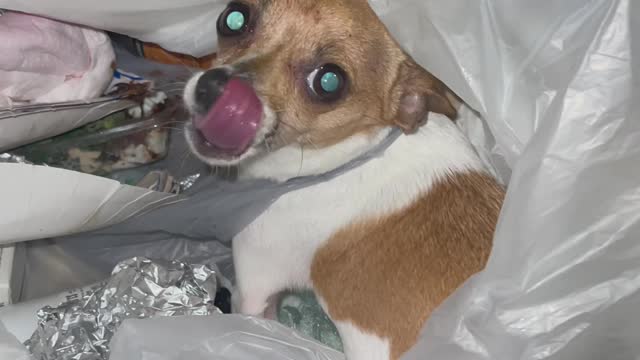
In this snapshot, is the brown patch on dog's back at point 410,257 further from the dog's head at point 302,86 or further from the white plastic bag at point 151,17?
the white plastic bag at point 151,17

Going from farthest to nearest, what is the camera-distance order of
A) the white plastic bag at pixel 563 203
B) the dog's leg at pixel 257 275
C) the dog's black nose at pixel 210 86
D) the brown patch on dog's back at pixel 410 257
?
the dog's leg at pixel 257 275
the brown patch on dog's back at pixel 410 257
the dog's black nose at pixel 210 86
the white plastic bag at pixel 563 203

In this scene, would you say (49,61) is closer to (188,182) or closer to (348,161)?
(188,182)

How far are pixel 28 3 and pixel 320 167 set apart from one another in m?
0.64

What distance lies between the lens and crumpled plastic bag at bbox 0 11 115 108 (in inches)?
67.1

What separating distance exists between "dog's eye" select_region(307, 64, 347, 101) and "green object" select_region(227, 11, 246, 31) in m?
0.18

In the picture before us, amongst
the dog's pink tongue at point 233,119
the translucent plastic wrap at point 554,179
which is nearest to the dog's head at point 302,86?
the dog's pink tongue at point 233,119

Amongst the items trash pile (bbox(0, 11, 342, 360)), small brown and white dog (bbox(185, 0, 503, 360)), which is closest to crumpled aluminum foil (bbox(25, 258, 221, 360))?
trash pile (bbox(0, 11, 342, 360))

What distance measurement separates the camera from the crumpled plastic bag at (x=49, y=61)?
1705 mm

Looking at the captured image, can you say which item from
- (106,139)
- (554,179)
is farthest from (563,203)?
(106,139)

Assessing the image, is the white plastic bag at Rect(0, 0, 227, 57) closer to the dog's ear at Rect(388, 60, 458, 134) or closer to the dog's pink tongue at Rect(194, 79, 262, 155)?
the dog's pink tongue at Rect(194, 79, 262, 155)

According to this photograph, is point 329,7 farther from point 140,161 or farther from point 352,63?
point 140,161

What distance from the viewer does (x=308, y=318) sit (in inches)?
78.7

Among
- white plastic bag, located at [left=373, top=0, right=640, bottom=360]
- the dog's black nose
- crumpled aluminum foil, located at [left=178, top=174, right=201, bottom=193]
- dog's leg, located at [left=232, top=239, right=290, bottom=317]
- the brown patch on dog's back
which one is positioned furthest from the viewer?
crumpled aluminum foil, located at [left=178, top=174, right=201, bottom=193]

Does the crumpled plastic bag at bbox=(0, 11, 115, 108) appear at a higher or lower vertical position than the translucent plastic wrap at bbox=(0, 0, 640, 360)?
higher
